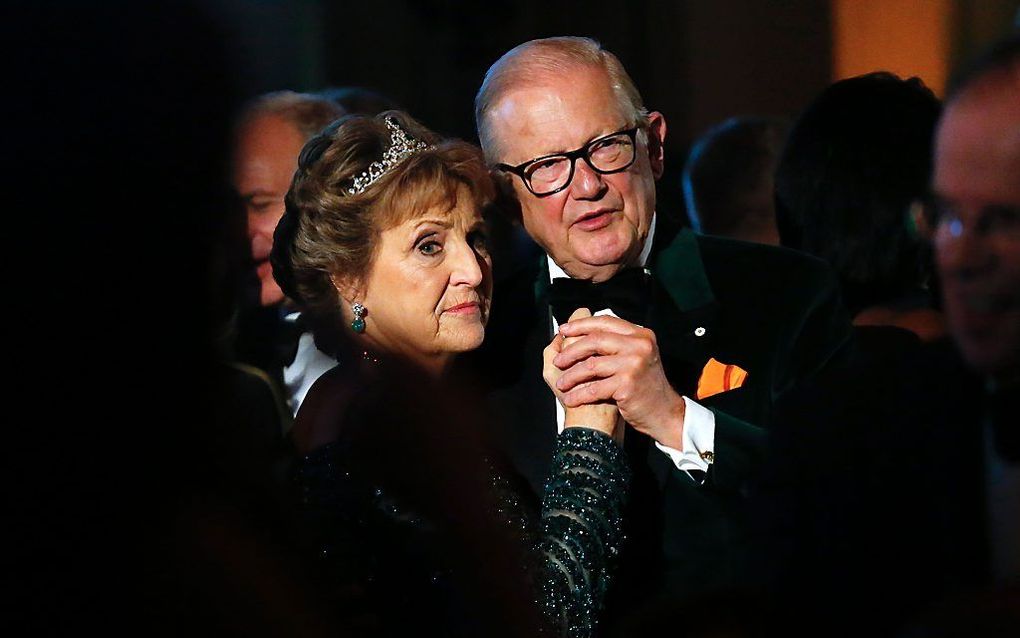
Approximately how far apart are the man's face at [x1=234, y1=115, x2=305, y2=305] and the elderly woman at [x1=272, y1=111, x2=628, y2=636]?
460 millimetres

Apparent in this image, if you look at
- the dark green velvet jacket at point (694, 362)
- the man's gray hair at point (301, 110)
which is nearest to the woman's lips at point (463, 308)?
the dark green velvet jacket at point (694, 362)

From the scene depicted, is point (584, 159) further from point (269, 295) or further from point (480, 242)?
point (269, 295)

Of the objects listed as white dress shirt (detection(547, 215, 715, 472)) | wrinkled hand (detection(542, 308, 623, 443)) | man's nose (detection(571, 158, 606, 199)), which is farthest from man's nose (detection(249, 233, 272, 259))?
white dress shirt (detection(547, 215, 715, 472))

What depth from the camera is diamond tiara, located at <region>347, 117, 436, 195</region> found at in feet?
8.18

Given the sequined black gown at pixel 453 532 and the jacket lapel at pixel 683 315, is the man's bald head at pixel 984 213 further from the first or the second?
the jacket lapel at pixel 683 315

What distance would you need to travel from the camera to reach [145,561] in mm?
915

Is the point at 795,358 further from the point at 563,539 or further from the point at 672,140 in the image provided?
the point at 672,140

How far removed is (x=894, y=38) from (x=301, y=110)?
156 cm

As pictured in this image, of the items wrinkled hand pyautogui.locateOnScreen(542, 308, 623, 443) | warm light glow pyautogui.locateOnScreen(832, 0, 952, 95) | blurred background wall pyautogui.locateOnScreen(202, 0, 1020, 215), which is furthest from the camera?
blurred background wall pyautogui.locateOnScreen(202, 0, 1020, 215)

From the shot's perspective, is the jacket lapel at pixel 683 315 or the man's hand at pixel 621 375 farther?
the jacket lapel at pixel 683 315

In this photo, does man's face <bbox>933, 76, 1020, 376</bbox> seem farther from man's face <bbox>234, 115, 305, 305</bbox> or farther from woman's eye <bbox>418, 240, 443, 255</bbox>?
man's face <bbox>234, 115, 305, 305</bbox>

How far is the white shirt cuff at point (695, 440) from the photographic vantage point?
7.71ft

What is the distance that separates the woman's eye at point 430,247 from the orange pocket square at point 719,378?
59 cm

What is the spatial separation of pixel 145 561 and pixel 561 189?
186 centimetres
